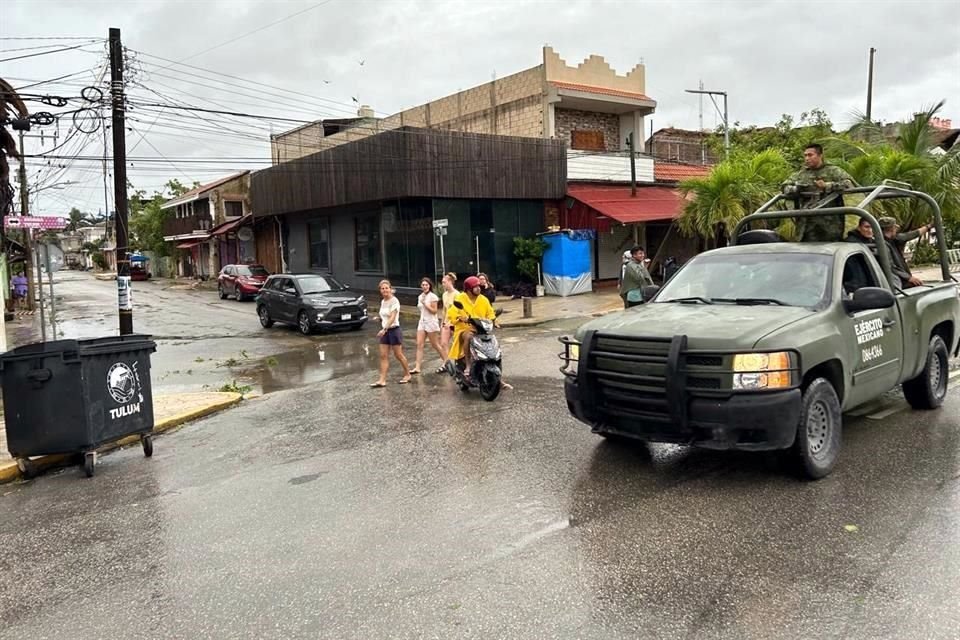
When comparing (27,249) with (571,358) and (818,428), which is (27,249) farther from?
(818,428)

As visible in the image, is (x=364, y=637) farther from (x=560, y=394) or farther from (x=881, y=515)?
(x=560, y=394)

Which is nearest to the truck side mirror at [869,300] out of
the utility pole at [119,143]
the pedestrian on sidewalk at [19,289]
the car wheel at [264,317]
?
the utility pole at [119,143]

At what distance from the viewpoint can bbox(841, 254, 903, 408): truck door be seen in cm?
564

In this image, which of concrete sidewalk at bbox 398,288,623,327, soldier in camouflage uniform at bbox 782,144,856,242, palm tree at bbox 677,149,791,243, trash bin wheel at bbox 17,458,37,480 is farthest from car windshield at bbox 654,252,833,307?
palm tree at bbox 677,149,791,243

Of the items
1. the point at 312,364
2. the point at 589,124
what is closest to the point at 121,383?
the point at 312,364

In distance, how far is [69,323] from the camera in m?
23.7

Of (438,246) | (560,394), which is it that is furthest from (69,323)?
(560,394)

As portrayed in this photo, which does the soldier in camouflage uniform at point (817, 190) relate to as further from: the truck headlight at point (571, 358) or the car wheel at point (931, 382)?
the truck headlight at point (571, 358)

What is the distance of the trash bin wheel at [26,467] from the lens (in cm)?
690

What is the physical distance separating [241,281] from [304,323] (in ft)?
42.6

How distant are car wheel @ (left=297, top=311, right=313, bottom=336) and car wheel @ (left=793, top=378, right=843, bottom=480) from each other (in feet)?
47.7

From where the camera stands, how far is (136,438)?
8.14 meters

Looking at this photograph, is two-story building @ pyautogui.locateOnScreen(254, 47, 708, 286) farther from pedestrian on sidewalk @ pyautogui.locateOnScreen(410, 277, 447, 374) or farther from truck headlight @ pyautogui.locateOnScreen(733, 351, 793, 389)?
truck headlight @ pyautogui.locateOnScreen(733, 351, 793, 389)

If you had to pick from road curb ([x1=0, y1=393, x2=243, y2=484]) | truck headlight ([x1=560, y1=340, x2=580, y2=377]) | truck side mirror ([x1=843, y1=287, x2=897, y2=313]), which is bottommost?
road curb ([x1=0, y1=393, x2=243, y2=484])
